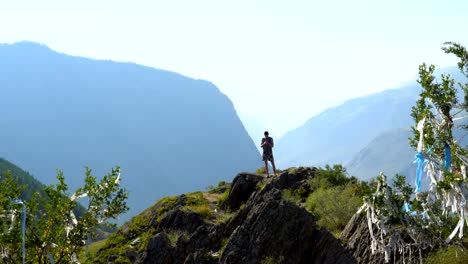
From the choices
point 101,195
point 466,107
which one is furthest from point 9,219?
point 466,107

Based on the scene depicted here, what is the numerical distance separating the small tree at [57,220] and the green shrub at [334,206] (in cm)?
1281

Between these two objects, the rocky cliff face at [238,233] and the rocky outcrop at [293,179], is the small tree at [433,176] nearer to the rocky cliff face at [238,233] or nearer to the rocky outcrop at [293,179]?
the rocky cliff face at [238,233]

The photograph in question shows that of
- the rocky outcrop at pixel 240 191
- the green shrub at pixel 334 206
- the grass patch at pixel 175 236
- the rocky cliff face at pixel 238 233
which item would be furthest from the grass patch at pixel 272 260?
the rocky outcrop at pixel 240 191

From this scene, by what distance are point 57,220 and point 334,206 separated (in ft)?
49.5

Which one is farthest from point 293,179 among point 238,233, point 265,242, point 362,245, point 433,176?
point 433,176

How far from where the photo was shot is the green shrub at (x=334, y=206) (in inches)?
966

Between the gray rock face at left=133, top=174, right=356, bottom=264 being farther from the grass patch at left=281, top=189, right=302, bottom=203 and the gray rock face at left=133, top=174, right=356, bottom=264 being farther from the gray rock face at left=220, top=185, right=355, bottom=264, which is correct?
the grass patch at left=281, top=189, right=302, bottom=203

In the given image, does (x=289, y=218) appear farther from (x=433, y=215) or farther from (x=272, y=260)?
(x=433, y=215)

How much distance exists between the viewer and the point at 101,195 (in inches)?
587

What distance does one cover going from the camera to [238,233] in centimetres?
2230

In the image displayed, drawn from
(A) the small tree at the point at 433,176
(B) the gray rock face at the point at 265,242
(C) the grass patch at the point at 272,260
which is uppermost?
(A) the small tree at the point at 433,176

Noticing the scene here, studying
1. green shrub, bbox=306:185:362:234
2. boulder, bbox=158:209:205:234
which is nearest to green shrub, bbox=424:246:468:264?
green shrub, bbox=306:185:362:234

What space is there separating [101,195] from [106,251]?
1608cm

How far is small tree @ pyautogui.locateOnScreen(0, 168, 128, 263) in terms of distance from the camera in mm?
13102
